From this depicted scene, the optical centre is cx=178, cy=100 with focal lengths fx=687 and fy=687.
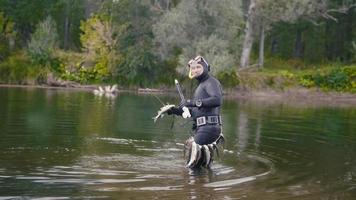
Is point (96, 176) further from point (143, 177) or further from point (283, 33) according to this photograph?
point (283, 33)

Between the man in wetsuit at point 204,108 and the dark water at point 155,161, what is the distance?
78 centimetres

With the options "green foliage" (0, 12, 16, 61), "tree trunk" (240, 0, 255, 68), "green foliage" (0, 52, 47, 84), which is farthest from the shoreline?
"green foliage" (0, 12, 16, 61)

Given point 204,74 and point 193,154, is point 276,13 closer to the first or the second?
point 204,74

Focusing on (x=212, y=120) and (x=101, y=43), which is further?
(x=101, y=43)

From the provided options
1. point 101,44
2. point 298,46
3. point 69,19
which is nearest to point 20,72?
point 101,44

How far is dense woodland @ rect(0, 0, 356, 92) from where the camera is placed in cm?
5828

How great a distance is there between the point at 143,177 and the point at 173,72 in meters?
48.6

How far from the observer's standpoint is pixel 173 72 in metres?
61.9

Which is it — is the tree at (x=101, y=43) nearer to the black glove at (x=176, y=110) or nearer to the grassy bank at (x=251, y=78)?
the grassy bank at (x=251, y=78)

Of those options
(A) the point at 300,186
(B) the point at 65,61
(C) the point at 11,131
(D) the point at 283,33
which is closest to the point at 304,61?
(D) the point at 283,33

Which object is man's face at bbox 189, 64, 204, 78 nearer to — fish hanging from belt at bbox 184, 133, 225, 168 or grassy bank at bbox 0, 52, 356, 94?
fish hanging from belt at bbox 184, 133, 225, 168

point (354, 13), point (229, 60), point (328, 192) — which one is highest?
point (354, 13)

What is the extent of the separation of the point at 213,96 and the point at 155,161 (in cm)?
236

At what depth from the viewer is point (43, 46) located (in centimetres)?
6294
